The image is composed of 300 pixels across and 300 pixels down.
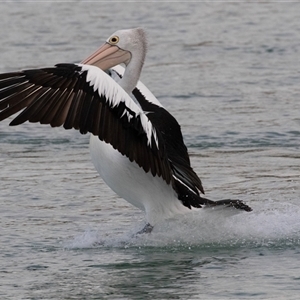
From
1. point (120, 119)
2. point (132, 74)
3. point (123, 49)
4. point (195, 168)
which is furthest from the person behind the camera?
point (195, 168)

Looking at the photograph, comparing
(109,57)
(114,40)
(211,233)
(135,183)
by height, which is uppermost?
(114,40)

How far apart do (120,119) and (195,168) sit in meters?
3.04

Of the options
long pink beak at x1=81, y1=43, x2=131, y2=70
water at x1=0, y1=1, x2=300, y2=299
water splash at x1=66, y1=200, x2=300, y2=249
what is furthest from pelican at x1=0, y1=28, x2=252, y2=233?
water at x1=0, y1=1, x2=300, y2=299

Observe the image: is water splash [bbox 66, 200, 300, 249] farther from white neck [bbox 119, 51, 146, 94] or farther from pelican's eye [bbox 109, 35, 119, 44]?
pelican's eye [bbox 109, 35, 119, 44]

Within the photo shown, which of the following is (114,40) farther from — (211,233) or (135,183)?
(211,233)

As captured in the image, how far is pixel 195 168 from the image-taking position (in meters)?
9.67

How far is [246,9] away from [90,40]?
3308 mm

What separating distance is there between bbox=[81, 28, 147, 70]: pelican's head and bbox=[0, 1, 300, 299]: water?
1.26 m

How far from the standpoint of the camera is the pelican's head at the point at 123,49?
776 cm

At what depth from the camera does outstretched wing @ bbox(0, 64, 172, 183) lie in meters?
6.43

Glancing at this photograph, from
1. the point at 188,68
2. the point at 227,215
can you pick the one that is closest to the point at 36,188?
the point at 227,215

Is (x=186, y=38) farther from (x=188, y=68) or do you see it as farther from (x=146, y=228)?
(x=146, y=228)

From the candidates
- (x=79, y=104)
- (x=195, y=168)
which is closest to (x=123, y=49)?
(x=79, y=104)

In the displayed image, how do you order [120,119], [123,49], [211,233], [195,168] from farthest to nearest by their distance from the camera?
[195,168], [123,49], [211,233], [120,119]
